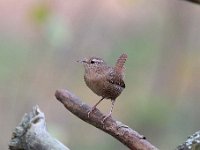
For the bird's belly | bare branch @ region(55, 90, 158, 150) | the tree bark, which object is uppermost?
the bird's belly

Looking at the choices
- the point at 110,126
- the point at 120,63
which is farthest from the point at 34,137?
the point at 120,63

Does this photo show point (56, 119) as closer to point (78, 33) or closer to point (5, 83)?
point (5, 83)

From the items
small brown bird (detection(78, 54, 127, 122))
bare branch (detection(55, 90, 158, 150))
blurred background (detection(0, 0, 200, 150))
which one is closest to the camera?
bare branch (detection(55, 90, 158, 150))

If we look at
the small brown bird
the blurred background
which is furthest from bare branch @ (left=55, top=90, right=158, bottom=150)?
the blurred background

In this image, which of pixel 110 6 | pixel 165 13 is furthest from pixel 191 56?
pixel 110 6

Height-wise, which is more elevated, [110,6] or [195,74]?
[110,6]

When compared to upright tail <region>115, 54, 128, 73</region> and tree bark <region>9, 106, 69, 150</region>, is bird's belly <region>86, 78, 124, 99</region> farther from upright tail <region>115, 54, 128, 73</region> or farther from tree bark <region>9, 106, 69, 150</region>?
tree bark <region>9, 106, 69, 150</region>

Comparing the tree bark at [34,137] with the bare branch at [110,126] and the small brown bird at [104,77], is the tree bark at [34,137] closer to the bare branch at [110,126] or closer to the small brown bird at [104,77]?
the bare branch at [110,126]
